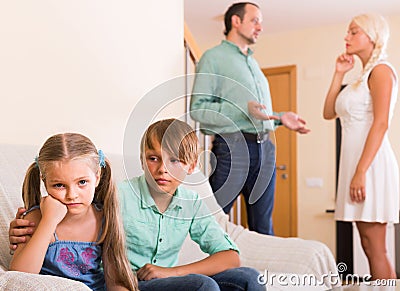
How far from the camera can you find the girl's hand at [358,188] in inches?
106

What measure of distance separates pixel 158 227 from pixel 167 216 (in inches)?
1.6

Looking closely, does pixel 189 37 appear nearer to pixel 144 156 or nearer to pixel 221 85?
pixel 221 85

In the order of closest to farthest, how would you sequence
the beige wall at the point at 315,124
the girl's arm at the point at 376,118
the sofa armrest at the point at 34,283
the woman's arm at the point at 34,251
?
the sofa armrest at the point at 34,283 → the woman's arm at the point at 34,251 → the girl's arm at the point at 376,118 → the beige wall at the point at 315,124

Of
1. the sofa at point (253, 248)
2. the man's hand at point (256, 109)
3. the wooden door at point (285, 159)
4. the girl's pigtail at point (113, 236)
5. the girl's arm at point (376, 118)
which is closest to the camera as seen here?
the girl's pigtail at point (113, 236)

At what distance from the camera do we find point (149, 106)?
2.04 metres

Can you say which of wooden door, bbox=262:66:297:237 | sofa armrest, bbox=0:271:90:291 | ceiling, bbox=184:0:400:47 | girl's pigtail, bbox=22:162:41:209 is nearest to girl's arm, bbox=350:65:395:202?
girl's pigtail, bbox=22:162:41:209

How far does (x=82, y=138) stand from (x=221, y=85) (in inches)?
51.4

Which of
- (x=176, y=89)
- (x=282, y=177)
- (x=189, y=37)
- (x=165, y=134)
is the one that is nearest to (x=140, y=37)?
(x=176, y=89)

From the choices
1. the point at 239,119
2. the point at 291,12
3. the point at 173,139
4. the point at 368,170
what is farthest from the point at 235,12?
the point at 291,12

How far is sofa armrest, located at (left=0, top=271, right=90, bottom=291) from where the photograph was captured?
1.07 m

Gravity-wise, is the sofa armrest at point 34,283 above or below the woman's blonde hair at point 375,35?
below

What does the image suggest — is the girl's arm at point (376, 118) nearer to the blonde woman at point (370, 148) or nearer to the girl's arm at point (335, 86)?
the blonde woman at point (370, 148)

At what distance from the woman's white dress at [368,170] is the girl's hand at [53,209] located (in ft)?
5.51

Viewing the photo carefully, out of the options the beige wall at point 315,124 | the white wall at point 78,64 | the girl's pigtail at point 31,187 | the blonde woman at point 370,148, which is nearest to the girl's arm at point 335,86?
the blonde woman at point 370,148
